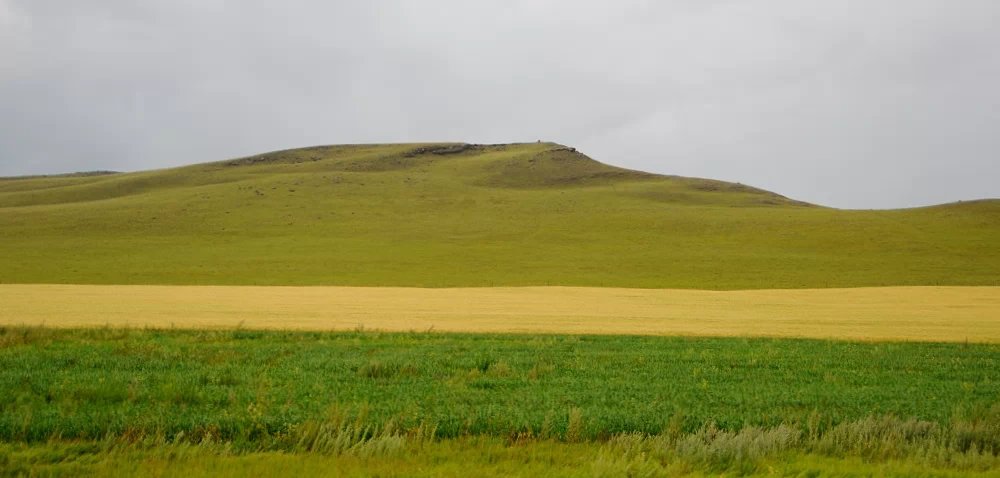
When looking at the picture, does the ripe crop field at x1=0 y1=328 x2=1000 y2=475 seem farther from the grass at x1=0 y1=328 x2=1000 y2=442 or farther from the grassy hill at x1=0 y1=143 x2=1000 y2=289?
the grassy hill at x1=0 y1=143 x2=1000 y2=289

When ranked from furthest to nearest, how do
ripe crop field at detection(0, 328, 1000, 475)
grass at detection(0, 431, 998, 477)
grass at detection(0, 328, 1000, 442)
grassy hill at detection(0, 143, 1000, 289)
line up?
1. grassy hill at detection(0, 143, 1000, 289)
2. grass at detection(0, 328, 1000, 442)
3. ripe crop field at detection(0, 328, 1000, 475)
4. grass at detection(0, 431, 998, 477)

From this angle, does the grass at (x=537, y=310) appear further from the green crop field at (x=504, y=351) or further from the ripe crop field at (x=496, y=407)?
the ripe crop field at (x=496, y=407)

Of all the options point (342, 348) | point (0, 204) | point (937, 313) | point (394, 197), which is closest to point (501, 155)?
point (394, 197)

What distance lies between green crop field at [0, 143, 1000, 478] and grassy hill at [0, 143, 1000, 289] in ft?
1.52

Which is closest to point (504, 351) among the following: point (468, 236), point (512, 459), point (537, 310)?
point (512, 459)

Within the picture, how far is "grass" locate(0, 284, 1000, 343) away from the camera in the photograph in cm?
2162

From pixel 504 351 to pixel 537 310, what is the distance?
12.1 meters

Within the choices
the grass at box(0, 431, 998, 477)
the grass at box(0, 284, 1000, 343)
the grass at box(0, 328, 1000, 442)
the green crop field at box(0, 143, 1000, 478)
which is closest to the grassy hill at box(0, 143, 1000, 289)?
the green crop field at box(0, 143, 1000, 478)

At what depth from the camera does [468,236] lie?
61.2 meters

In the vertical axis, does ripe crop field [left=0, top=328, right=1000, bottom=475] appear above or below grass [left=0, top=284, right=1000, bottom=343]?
above

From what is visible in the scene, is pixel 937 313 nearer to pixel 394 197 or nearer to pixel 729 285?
pixel 729 285

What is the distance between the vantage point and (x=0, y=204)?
89.7 m

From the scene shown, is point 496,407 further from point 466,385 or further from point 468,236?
point 468,236

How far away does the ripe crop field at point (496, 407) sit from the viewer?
7527 mm
